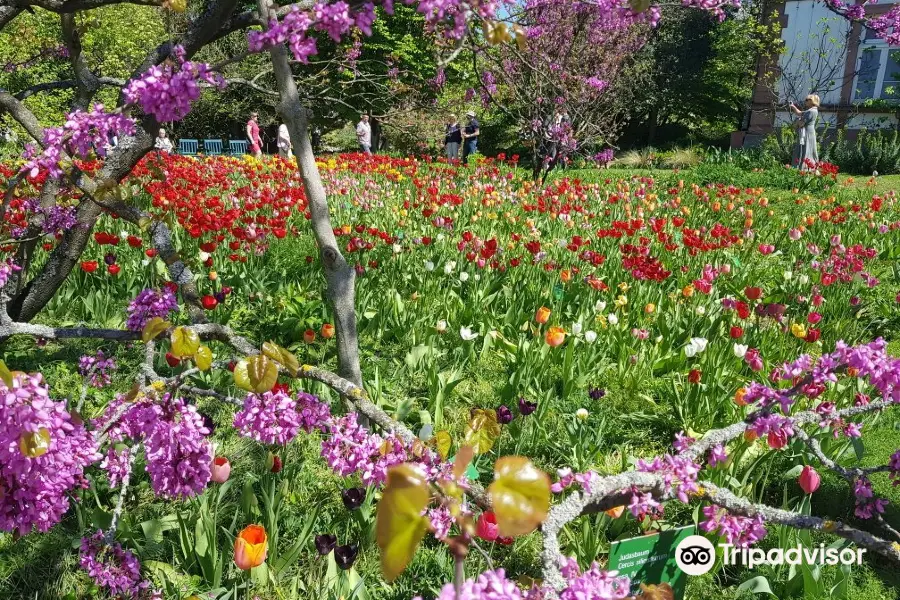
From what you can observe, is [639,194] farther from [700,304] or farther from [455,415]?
[455,415]

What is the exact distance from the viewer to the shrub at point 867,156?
13.7 m

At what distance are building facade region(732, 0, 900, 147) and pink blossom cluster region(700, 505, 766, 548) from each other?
2257 cm

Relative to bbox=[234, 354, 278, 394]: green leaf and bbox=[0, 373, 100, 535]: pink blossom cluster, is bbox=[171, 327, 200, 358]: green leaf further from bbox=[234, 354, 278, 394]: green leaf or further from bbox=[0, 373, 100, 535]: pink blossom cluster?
bbox=[0, 373, 100, 535]: pink blossom cluster

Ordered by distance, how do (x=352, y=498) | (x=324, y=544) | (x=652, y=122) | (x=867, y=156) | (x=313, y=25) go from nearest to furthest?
(x=313, y=25)
(x=324, y=544)
(x=352, y=498)
(x=867, y=156)
(x=652, y=122)

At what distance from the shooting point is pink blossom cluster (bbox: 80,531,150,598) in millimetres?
1580

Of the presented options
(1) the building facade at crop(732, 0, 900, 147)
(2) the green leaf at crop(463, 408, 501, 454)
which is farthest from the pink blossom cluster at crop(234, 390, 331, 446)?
(1) the building facade at crop(732, 0, 900, 147)

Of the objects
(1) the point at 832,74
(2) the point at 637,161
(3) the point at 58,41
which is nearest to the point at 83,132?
(3) the point at 58,41

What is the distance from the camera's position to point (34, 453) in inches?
38.5

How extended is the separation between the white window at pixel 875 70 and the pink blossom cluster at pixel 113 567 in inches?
1020

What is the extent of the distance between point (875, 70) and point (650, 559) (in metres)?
26.1

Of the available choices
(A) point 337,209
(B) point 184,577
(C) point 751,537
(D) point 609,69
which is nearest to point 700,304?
(C) point 751,537

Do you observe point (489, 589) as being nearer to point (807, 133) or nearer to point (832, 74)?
point (807, 133)

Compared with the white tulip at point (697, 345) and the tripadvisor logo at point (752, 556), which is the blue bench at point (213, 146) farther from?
the tripadvisor logo at point (752, 556)

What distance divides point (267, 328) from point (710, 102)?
95.4ft
